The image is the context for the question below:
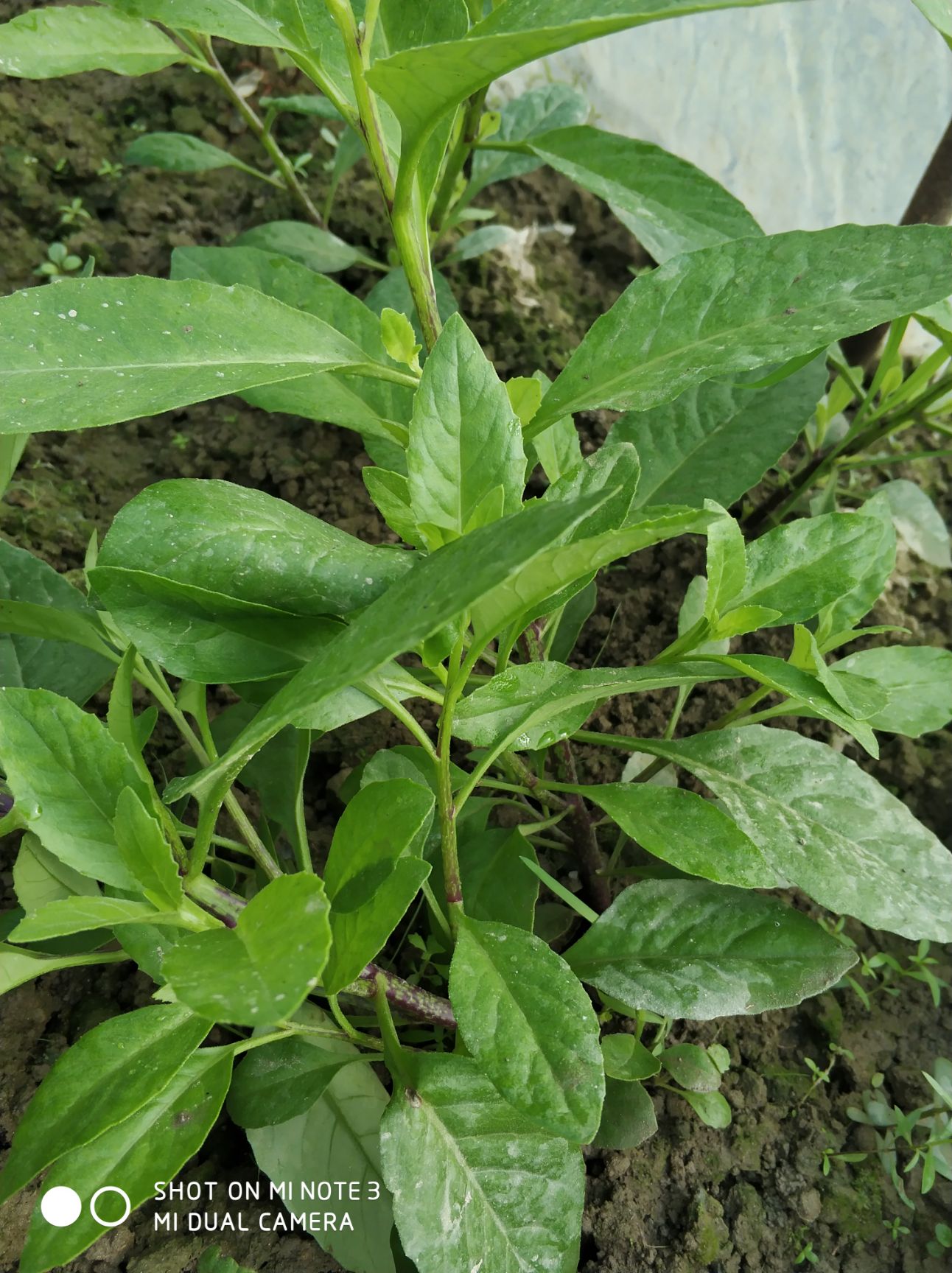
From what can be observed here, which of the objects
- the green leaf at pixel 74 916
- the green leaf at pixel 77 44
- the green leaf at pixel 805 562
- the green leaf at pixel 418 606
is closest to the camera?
the green leaf at pixel 418 606

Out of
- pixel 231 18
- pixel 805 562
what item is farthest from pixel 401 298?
pixel 805 562

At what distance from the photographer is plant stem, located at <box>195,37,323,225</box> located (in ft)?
4.11

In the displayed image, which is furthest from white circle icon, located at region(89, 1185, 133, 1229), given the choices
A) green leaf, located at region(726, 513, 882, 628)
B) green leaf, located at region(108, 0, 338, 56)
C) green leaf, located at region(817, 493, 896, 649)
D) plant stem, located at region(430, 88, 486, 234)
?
plant stem, located at region(430, 88, 486, 234)

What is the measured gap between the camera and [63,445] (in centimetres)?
132

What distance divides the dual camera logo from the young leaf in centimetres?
130

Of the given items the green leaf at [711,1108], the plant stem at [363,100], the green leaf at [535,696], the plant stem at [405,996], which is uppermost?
the plant stem at [363,100]

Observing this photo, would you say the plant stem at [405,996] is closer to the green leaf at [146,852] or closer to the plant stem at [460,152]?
the green leaf at [146,852]

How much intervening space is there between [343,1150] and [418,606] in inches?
25.1

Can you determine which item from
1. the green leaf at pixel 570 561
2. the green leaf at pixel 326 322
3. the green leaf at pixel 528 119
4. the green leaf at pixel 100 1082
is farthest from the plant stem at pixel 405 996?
the green leaf at pixel 528 119

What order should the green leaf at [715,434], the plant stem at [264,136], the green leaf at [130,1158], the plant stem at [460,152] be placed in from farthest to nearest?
the plant stem at [264,136]
the plant stem at [460,152]
the green leaf at [715,434]
the green leaf at [130,1158]

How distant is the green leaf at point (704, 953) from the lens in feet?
2.56

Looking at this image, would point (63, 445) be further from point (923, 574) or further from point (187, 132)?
point (923, 574)

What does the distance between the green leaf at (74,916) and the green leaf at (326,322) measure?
1.53 feet

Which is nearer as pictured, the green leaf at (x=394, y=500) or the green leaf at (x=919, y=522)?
the green leaf at (x=394, y=500)
